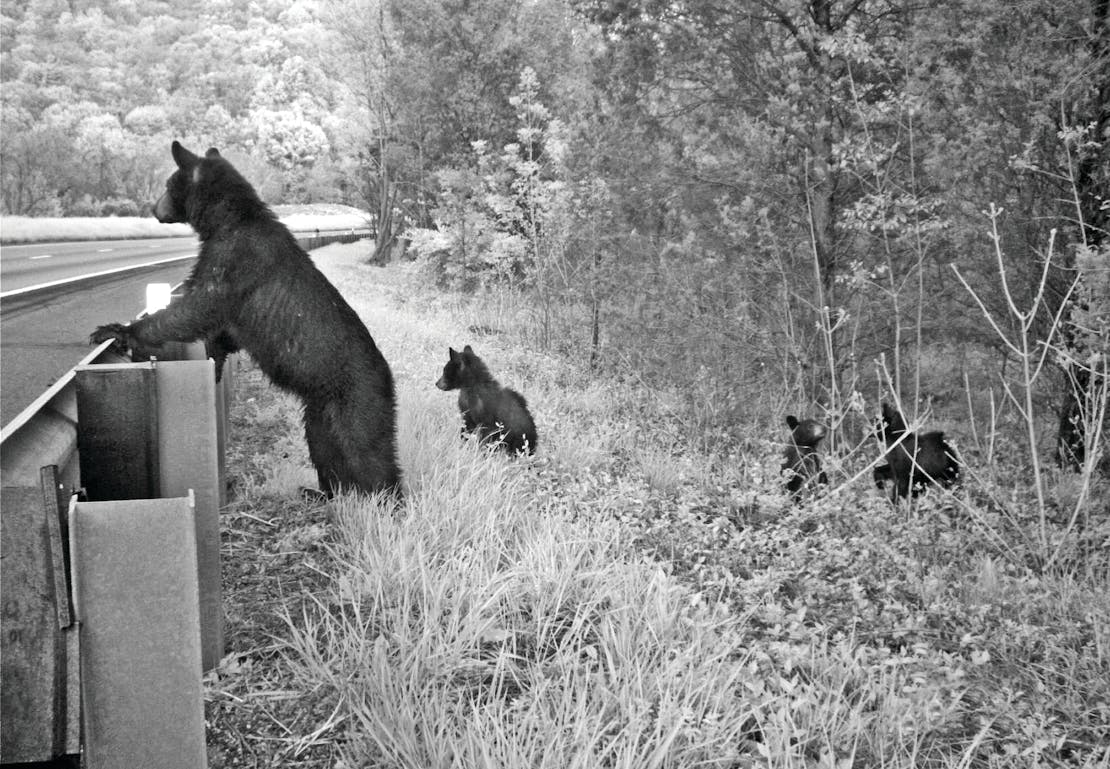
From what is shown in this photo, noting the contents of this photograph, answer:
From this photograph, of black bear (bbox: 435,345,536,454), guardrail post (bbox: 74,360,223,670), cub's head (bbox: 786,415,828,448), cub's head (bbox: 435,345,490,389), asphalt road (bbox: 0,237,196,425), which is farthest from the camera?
asphalt road (bbox: 0,237,196,425)

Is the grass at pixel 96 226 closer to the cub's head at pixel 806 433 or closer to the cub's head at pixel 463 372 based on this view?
the cub's head at pixel 463 372

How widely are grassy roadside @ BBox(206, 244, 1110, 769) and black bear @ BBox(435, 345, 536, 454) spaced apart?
639 mm

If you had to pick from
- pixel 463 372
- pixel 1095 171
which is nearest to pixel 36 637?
pixel 463 372

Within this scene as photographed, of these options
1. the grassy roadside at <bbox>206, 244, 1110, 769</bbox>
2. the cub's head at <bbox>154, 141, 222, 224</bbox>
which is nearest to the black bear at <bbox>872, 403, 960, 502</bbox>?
the grassy roadside at <bbox>206, 244, 1110, 769</bbox>

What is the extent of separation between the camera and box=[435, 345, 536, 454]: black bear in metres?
6.52

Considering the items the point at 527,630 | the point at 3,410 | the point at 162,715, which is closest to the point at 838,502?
the point at 527,630

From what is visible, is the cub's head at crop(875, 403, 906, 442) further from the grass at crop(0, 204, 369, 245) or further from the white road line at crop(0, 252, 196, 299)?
the grass at crop(0, 204, 369, 245)

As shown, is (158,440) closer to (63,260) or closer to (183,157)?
(183,157)

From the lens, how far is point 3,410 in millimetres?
6340

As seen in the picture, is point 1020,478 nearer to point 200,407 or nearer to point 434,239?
point 200,407

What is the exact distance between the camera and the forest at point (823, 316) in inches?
140

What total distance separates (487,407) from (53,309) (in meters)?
8.18

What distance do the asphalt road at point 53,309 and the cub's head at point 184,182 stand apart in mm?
1964

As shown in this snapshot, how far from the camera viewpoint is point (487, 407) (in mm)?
6801
